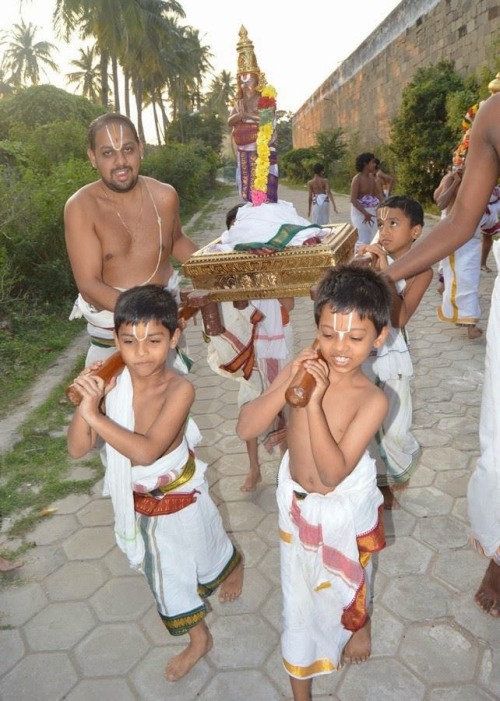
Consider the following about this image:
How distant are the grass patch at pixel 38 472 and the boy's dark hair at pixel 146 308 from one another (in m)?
1.91

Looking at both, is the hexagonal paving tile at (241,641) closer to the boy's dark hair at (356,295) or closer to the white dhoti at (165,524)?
the white dhoti at (165,524)

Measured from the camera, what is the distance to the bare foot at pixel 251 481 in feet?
11.1

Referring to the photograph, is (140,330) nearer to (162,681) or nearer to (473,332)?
(162,681)

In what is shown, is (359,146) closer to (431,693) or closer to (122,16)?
(122,16)

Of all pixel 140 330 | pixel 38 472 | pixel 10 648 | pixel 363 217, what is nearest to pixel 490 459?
pixel 140 330

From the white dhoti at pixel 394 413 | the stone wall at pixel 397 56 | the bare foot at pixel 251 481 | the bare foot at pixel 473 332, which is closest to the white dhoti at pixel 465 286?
the bare foot at pixel 473 332

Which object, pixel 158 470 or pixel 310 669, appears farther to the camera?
pixel 158 470

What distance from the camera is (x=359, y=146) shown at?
926 inches

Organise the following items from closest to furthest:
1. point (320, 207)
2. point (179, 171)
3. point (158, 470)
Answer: point (158, 470) < point (320, 207) < point (179, 171)

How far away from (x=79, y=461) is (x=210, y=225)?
41.7ft

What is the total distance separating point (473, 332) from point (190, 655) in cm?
446

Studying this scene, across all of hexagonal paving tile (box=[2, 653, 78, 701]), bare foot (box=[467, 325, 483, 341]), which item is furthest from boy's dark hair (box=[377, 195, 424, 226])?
bare foot (box=[467, 325, 483, 341])

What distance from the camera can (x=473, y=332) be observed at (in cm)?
557

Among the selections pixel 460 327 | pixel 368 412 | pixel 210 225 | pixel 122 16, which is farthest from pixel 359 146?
pixel 368 412
